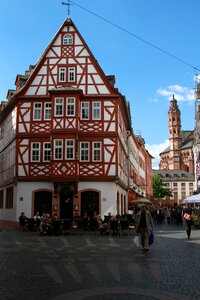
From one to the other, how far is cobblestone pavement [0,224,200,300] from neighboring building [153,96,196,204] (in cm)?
13072

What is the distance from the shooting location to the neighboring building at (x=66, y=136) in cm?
3228

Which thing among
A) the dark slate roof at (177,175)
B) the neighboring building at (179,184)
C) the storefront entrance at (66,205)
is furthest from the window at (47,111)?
the dark slate roof at (177,175)

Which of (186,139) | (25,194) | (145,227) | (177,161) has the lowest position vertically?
(145,227)

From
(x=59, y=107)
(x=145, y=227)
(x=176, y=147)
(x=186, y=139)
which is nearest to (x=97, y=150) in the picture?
(x=59, y=107)

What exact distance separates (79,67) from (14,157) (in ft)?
30.7

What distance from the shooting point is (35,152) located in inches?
1320

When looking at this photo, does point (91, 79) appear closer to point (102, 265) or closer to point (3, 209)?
point (3, 209)

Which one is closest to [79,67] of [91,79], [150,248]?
[91,79]

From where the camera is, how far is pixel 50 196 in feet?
108

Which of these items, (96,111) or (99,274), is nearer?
(99,274)

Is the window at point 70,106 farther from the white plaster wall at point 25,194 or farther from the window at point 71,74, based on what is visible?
the white plaster wall at point 25,194

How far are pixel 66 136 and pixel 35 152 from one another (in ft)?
10.4

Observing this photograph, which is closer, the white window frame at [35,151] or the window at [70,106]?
the window at [70,106]

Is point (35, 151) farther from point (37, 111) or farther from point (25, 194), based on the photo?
point (25, 194)
